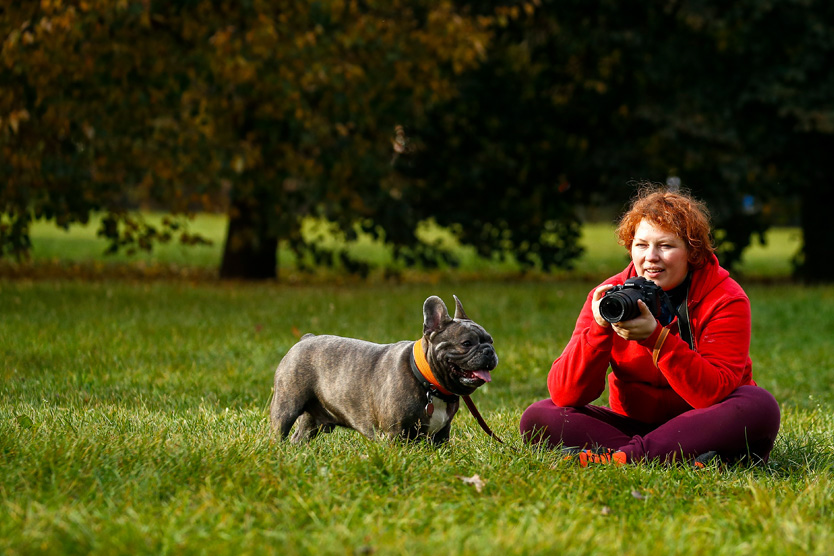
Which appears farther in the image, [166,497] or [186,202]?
[186,202]

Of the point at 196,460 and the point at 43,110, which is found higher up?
the point at 43,110

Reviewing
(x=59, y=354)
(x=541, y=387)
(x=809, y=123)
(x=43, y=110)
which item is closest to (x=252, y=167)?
(x=43, y=110)

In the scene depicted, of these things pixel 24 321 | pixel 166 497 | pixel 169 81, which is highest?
pixel 169 81

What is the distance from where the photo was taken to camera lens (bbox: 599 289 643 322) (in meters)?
3.86

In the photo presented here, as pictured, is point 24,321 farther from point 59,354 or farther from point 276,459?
point 276,459

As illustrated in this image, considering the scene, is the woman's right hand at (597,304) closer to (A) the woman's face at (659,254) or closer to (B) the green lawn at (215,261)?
(A) the woman's face at (659,254)

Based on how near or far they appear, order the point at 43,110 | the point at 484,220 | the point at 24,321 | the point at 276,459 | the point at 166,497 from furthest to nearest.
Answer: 1. the point at 484,220
2. the point at 43,110
3. the point at 24,321
4. the point at 276,459
5. the point at 166,497

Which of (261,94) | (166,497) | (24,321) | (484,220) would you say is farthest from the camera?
(484,220)

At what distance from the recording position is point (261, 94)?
12203mm

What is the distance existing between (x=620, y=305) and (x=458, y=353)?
0.73 meters

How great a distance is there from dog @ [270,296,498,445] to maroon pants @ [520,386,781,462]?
50 cm

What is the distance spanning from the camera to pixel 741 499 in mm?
3662

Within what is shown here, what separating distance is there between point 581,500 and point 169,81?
9418 millimetres

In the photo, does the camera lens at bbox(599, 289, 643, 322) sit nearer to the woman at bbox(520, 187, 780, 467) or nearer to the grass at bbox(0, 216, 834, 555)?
the woman at bbox(520, 187, 780, 467)
